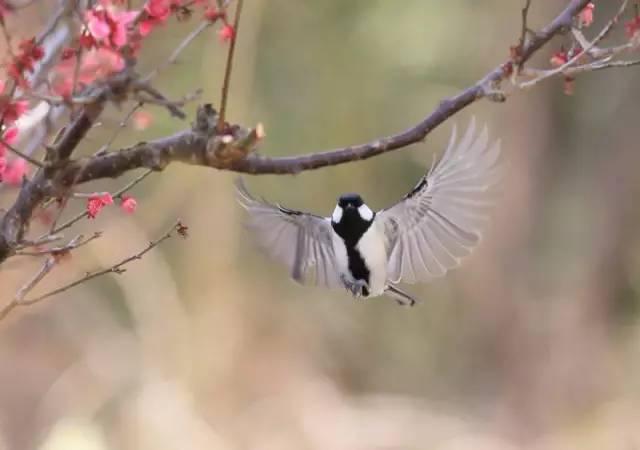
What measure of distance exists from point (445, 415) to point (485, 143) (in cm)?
311

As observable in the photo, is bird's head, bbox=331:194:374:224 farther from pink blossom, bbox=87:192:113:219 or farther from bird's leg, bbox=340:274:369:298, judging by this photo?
pink blossom, bbox=87:192:113:219

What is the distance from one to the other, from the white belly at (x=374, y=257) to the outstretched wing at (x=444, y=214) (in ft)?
0.13

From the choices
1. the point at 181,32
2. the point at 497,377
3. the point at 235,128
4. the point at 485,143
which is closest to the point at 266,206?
the point at 485,143

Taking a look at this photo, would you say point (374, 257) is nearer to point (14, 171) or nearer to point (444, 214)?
point (444, 214)

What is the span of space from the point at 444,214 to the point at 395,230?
0.12 meters

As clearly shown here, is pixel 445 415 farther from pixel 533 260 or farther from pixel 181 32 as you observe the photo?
pixel 181 32

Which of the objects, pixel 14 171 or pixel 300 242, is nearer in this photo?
pixel 14 171

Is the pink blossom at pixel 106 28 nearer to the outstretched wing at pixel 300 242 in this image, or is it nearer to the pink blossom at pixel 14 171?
the pink blossom at pixel 14 171

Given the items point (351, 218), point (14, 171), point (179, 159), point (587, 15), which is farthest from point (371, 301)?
point (179, 159)

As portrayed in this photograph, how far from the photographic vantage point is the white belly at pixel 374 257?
177cm

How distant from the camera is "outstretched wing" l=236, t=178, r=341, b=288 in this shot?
186 centimetres

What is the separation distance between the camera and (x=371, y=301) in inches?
199

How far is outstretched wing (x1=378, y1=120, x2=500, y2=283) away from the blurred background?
95.2 inches

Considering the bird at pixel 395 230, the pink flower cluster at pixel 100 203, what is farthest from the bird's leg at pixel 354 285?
the pink flower cluster at pixel 100 203
